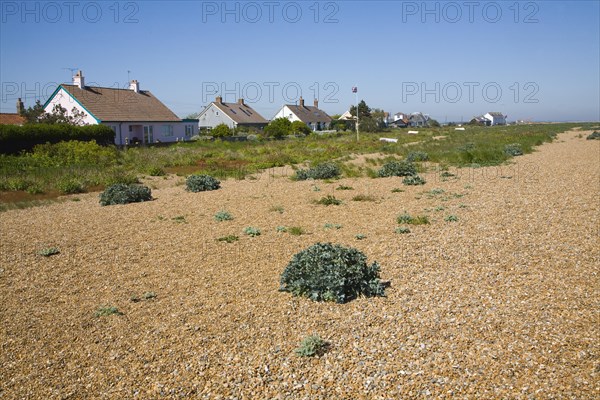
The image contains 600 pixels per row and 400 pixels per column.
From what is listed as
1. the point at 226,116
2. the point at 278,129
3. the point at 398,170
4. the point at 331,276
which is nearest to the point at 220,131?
the point at 278,129

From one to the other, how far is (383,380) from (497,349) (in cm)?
138

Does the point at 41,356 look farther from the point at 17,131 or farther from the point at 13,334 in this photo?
the point at 17,131

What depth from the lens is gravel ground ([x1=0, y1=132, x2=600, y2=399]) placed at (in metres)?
4.77

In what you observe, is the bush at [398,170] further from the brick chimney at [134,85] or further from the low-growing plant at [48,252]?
the brick chimney at [134,85]

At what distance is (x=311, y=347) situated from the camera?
17.2ft

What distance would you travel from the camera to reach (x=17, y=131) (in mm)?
29297

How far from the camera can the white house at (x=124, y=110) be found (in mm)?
40188

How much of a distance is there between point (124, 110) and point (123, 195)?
3079 centimetres

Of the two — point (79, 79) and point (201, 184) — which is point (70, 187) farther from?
point (79, 79)

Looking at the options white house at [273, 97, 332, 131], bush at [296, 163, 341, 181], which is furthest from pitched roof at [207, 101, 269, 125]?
bush at [296, 163, 341, 181]

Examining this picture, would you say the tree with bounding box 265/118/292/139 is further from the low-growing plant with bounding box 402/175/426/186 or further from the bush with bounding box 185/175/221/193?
the low-growing plant with bounding box 402/175/426/186

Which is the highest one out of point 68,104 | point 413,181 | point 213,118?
point 213,118

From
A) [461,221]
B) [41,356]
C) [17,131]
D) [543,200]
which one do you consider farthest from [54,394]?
[17,131]

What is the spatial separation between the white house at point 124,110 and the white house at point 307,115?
32.2 meters
